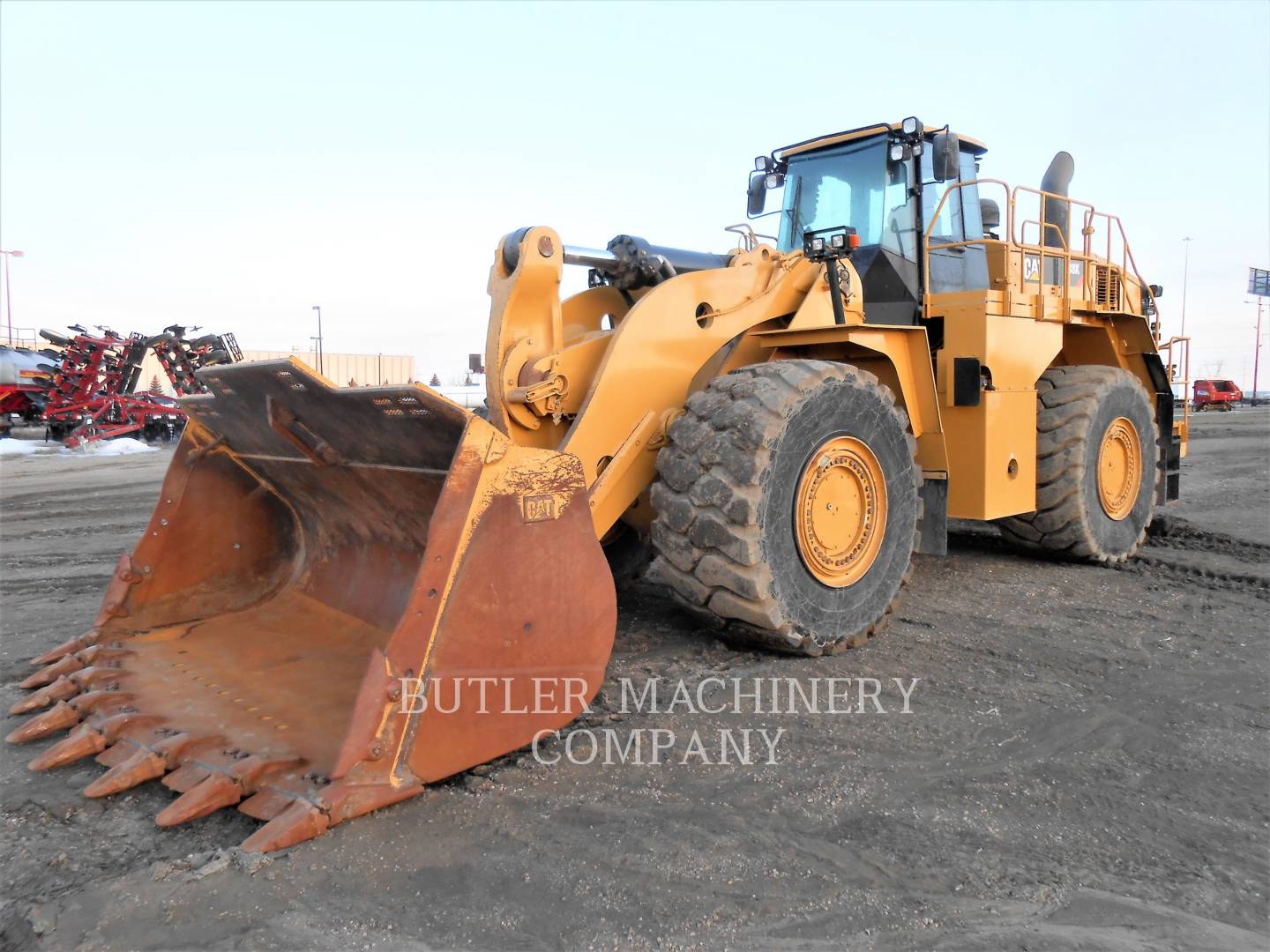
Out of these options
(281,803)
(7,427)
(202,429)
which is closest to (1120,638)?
(281,803)

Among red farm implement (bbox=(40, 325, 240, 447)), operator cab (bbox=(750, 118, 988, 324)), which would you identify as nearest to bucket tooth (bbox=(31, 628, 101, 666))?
operator cab (bbox=(750, 118, 988, 324))

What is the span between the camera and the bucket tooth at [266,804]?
8.75ft

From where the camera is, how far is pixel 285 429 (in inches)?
157

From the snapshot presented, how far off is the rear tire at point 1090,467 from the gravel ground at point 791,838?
203cm

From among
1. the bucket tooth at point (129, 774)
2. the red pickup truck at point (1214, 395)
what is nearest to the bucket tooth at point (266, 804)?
the bucket tooth at point (129, 774)

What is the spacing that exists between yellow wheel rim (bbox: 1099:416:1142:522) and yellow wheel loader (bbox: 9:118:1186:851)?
31 cm

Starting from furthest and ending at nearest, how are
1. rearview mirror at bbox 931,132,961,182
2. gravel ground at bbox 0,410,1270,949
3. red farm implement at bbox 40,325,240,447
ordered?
1. red farm implement at bbox 40,325,240,447
2. rearview mirror at bbox 931,132,961,182
3. gravel ground at bbox 0,410,1270,949

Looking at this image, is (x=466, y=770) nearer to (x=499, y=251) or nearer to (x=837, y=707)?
(x=837, y=707)

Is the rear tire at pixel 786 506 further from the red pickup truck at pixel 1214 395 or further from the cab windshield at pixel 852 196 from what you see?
the red pickup truck at pixel 1214 395

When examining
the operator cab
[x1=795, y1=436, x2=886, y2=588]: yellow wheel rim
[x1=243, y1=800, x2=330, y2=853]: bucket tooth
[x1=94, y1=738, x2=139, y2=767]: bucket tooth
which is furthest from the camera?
the operator cab

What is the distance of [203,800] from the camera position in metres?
2.71

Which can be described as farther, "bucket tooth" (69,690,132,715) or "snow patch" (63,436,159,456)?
"snow patch" (63,436,159,456)

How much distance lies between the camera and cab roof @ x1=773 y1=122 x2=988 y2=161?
5859 millimetres

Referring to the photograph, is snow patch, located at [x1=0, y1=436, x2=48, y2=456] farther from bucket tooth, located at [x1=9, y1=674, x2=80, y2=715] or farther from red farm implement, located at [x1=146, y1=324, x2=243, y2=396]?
bucket tooth, located at [x1=9, y1=674, x2=80, y2=715]
